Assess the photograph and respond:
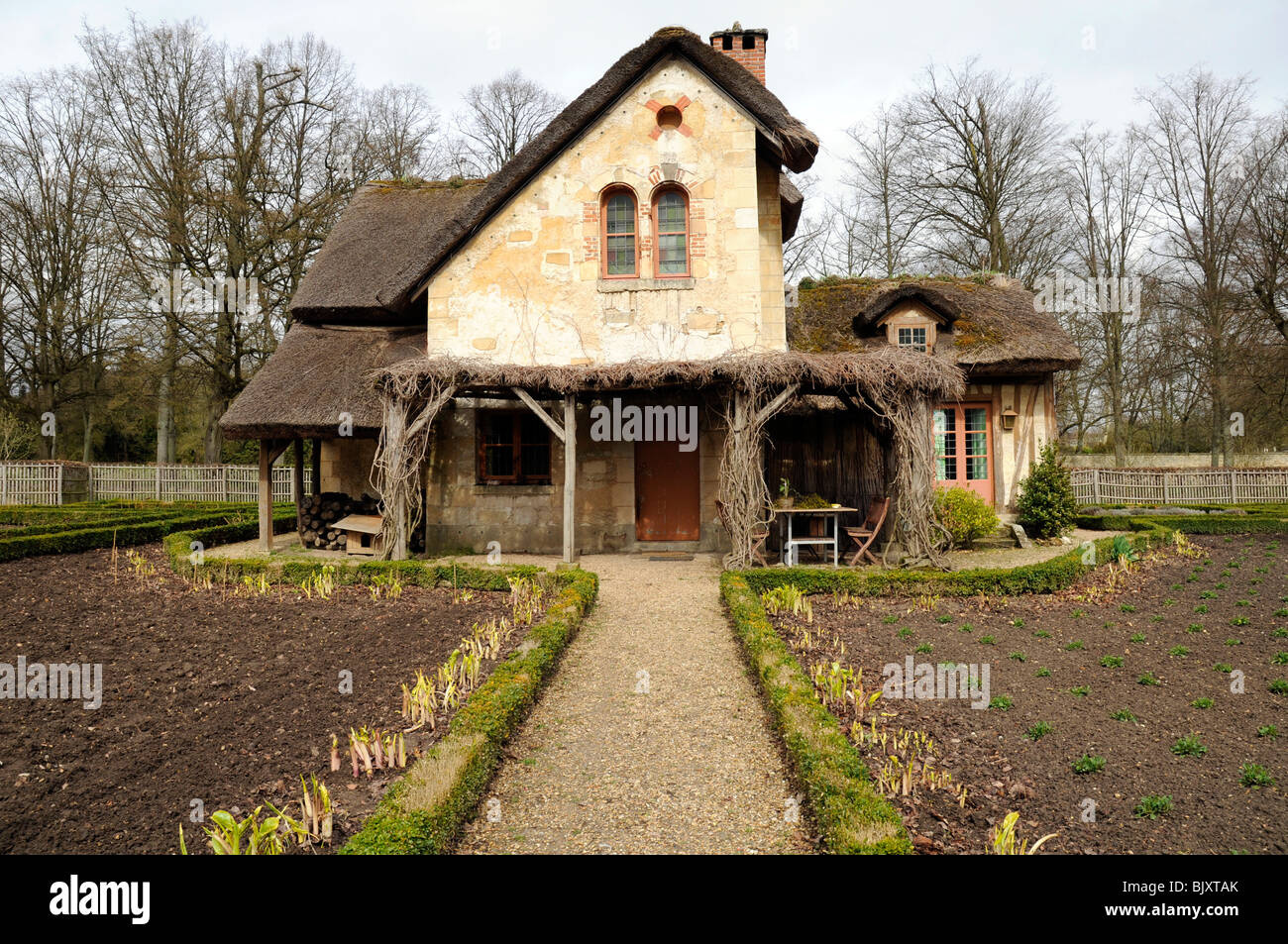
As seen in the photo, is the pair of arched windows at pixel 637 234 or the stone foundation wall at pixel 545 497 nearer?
the pair of arched windows at pixel 637 234

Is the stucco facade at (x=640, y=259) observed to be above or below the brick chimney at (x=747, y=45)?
below

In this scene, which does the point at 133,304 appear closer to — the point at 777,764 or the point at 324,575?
the point at 324,575

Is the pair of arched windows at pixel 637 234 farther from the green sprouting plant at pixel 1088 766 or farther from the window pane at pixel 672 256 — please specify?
the green sprouting plant at pixel 1088 766

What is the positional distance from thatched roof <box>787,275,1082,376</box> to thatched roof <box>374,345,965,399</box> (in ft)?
13.8

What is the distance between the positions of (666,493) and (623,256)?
416 centimetres

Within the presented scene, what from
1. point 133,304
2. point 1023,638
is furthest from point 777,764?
point 133,304

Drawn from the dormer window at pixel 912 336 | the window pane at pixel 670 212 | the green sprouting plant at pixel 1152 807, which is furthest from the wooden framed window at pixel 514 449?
the green sprouting plant at pixel 1152 807

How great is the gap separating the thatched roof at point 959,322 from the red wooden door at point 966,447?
885 millimetres

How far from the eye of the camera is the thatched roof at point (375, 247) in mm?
14648

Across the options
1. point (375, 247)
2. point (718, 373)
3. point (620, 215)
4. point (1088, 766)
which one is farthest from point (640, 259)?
point (1088, 766)

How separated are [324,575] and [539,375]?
4138 mm

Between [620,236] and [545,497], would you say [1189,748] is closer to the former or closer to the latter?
[545,497]

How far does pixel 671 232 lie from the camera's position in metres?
12.1
